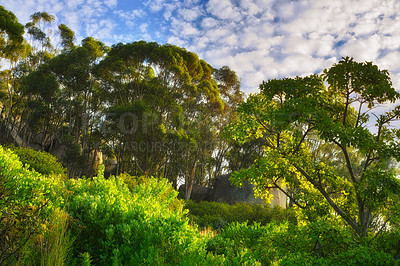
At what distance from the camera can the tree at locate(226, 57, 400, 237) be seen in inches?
172

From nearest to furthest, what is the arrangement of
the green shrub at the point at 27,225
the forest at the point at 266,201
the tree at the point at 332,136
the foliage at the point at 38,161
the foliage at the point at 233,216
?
1. the green shrub at the point at 27,225
2. the forest at the point at 266,201
3. the tree at the point at 332,136
4. the foliage at the point at 38,161
5. the foliage at the point at 233,216

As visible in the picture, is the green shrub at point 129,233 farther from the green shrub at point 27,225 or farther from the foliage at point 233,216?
the foliage at point 233,216

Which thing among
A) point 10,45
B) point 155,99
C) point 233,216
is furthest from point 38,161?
point 10,45

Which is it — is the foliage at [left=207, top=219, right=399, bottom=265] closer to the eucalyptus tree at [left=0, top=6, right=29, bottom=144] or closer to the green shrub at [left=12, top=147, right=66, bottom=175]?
the green shrub at [left=12, top=147, right=66, bottom=175]

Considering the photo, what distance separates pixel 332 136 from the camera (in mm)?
4383

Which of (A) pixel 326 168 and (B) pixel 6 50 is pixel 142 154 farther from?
(A) pixel 326 168

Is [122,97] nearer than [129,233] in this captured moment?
No

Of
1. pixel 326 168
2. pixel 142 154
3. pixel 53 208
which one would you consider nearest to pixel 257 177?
pixel 326 168

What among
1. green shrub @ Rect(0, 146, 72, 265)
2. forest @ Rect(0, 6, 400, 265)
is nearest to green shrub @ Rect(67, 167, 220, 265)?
forest @ Rect(0, 6, 400, 265)

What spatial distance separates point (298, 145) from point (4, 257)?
474 centimetres

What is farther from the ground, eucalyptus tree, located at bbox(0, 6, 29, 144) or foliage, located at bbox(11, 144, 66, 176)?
eucalyptus tree, located at bbox(0, 6, 29, 144)

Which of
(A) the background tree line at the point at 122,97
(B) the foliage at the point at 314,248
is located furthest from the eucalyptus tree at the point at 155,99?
(B) the foliage at the point at 314,248

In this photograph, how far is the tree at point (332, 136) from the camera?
14.3 ft

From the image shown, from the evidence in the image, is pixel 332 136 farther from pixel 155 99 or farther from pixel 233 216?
pixel 155 99
